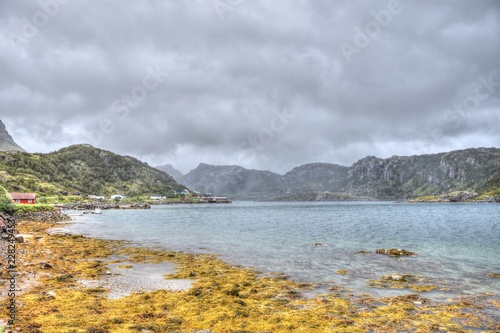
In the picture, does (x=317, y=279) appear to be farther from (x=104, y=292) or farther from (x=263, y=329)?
(x=104, y=292)

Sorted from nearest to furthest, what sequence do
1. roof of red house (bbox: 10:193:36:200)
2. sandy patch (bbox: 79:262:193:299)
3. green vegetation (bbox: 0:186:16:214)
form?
sandy patch (bbox: 79:262:193:299) < green vegetation (bbox: 0:186:16:214) < roof of red house (bbox: 10:193:36:200)

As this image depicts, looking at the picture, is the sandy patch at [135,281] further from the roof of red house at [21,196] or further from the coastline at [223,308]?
the roof of red house at [21,196]

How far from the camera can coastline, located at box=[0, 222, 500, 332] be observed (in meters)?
15.9

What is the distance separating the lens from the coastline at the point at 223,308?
52.1 feet

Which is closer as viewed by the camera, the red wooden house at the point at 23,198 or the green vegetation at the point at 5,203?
the green vegetation at the point at 5,203

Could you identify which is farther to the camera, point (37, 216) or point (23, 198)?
point (23, 198)

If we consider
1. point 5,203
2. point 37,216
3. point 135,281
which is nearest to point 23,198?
point 37,216

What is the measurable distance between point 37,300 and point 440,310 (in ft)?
80.6

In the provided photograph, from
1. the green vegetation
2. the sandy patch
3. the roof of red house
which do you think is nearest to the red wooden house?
the roof of red house

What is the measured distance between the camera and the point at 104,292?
21875 mm

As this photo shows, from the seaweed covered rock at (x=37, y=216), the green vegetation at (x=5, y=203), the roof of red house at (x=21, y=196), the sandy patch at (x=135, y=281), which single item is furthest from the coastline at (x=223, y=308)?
the roof of red house at (x=21, y=196)

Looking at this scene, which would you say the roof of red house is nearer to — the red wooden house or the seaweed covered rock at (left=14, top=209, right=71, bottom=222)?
the red wooden house

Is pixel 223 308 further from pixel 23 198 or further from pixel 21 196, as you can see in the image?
pixel 21 196

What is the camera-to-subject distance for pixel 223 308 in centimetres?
1903
